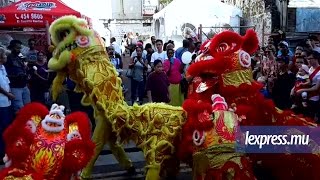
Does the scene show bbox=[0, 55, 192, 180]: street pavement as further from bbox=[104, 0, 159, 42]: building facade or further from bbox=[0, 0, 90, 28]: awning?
bbox=[104, 0, 159, 42]: building facade

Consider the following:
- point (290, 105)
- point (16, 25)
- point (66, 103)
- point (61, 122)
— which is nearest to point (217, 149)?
point (61, 122)

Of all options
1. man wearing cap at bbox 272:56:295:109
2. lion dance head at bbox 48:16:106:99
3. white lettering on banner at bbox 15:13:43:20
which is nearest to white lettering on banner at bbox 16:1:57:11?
white lettering on banner at bbox 15:13:43:20

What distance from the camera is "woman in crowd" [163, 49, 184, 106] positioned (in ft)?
24.8

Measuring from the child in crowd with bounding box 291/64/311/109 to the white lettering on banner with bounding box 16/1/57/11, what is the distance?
21.2ft

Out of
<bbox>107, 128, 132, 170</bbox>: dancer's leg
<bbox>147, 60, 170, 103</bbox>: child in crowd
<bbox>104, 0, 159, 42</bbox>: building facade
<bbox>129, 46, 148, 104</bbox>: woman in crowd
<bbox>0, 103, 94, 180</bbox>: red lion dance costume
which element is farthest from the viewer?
<bbox>104, 0, 159, 42</bbox>: building facade

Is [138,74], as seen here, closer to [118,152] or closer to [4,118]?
[4,118]

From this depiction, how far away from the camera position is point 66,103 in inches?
341

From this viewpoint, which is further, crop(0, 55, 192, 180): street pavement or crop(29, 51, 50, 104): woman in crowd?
crop(29, 51, 50, 104): woman in crowd

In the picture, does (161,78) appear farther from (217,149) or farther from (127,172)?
(217,149)

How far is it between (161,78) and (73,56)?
2.42m

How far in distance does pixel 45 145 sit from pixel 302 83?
3690 mm

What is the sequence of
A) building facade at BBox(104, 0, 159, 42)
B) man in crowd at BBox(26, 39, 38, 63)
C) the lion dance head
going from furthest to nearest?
building facade at BBox(104, 0, 159, 42) → man in crowd at BBox(26, 39, 38, 63) → the lion dance head

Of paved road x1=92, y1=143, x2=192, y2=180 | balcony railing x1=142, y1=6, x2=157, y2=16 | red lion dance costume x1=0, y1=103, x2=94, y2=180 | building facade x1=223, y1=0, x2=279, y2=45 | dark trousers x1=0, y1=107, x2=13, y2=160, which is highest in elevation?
balcony railing x1=142, y1=6, x2=157, y2=16

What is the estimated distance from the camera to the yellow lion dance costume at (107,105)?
427cm
